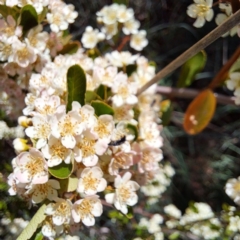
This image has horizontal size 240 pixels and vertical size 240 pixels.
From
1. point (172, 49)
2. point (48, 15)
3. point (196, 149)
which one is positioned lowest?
point (196, 149)

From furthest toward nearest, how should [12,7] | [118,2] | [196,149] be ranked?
1. [196,149]
2. [118,2]
3. [12,7]

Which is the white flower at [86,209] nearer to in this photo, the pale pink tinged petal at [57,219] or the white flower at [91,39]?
the pale pink tinged petal at [57,219]

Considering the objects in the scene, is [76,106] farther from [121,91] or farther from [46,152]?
[121,91]

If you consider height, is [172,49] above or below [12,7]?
below

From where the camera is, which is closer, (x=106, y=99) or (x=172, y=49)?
(x=106, y=99)

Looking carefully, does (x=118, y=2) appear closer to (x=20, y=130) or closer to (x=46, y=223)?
(x=20, y=130)

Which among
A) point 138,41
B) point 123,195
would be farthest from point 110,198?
point 138,41

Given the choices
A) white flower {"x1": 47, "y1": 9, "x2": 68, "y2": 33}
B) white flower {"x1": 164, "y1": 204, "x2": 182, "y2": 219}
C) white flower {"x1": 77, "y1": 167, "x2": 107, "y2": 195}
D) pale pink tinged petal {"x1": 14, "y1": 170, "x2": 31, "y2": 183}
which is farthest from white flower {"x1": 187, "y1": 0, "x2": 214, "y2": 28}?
white flower {"x1": 164, "y1": 204, "x2": 182, "y2": 219}

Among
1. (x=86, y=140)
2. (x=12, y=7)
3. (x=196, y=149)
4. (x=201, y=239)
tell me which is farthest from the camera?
(x=196, y=149)

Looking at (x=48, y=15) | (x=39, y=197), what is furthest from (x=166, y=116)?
(x=39, y=197)
